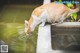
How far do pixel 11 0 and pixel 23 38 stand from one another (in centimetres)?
41

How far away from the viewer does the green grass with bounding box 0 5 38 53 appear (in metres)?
2.31

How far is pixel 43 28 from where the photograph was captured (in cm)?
232

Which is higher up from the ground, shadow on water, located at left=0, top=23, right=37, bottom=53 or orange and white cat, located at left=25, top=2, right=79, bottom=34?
Result: orange and white cat, located at left=25, top=2, right=79, bottom=34

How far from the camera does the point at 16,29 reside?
2340mm

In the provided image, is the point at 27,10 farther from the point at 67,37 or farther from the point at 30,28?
the point at 67,37

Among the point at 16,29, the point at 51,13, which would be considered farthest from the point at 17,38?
the point at 51,13

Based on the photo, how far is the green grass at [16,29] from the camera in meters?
2.31

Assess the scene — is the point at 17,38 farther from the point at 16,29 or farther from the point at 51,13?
the point at 51,13

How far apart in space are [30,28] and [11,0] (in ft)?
1.16

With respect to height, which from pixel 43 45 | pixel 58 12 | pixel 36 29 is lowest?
pixel 43 45

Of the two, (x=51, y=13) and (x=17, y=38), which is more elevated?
(x=51, y=13)

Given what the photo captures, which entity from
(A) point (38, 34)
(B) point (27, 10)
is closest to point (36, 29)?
(A) point (38, 34)

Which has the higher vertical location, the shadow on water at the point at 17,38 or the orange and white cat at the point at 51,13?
the orange and white cat at the point at 51,13

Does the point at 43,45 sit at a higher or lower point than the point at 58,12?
lower
